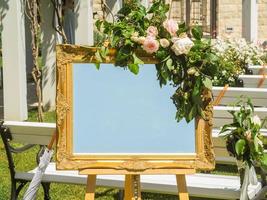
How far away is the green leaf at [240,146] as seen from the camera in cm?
340

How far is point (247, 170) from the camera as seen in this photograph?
349cm

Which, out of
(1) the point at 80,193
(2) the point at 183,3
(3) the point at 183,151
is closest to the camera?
(3) the point at 183,151

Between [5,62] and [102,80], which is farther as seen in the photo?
[5,62]

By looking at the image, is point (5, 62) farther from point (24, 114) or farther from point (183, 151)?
point (183, 151)

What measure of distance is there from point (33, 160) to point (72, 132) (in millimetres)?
3189

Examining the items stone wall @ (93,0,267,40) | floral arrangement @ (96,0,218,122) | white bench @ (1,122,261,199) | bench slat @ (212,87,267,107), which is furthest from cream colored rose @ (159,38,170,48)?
stone wall @ (93,0,267,40)

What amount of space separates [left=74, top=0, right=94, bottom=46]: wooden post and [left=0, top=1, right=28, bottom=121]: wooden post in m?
1.34

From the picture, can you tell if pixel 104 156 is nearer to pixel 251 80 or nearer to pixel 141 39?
pixel 141 39

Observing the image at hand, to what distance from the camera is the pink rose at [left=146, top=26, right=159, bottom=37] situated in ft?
11.2

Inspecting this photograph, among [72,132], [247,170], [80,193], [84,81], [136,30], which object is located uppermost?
[136,30]

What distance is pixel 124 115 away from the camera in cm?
346

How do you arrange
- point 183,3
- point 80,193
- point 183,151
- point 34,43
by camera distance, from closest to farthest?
point 183,151
point 80,193
point 34,43
point 183,3

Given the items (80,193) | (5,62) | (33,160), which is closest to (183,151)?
(80,193)

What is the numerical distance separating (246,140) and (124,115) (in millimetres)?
643
